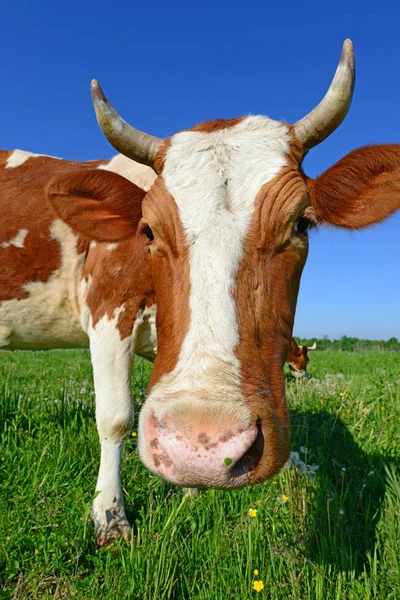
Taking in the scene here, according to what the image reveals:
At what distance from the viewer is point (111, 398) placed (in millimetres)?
3982

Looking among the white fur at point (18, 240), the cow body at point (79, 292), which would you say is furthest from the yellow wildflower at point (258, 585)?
the white fur at point (18, 240)

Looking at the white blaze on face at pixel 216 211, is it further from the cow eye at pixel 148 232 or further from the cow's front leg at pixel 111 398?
the cow's front leg at pixel 111 398

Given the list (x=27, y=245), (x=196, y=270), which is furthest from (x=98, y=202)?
(x=196, y=270)

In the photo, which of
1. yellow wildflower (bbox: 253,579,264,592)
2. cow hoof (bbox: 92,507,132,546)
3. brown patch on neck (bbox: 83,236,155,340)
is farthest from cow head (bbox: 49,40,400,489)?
cow hoof (bbox: 92,507,132,546)

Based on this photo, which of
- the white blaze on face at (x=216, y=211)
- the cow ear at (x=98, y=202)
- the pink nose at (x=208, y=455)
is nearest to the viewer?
the pink nose at (x=208, y=455)

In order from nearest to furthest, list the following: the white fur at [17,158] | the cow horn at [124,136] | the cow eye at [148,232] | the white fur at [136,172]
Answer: the cow eye at [148,232] → the cow horn at [124,136] → the white fur at [136,172] → the white fur at [17,158]

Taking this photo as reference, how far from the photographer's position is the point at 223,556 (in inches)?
107

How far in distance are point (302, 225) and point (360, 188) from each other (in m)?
0.65

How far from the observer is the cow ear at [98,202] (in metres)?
3.68

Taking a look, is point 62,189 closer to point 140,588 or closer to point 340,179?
point 340,179

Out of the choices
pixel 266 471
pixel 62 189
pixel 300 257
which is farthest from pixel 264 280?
pixel 62 189

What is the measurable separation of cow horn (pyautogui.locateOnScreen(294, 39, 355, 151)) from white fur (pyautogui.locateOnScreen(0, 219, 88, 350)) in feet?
7.72

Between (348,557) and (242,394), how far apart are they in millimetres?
1381

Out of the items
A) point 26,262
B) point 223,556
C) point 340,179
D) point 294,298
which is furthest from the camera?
point 26,262
